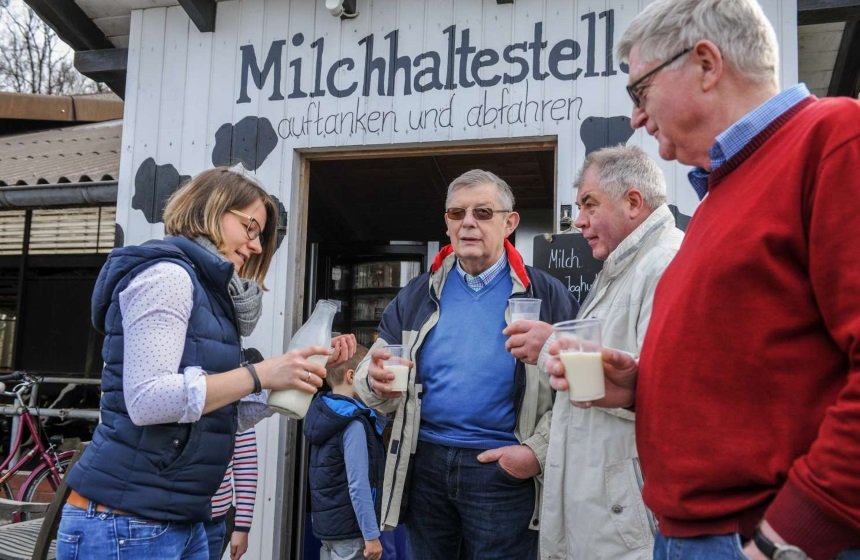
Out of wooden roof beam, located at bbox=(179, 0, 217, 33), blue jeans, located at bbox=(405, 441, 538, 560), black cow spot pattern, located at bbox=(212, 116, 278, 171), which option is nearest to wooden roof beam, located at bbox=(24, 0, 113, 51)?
wooden roof beam, located at bbox=(179, 0, 217, 33)

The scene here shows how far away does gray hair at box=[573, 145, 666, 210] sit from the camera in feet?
7.93

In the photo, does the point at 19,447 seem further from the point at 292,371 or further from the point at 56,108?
the point at 292,371

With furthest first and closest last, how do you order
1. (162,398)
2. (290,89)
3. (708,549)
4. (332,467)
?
(290,89) → (332,467) → (162,398) → (708,549)

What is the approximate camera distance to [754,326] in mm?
1115

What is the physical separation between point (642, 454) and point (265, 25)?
3.99 meters

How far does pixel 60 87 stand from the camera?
15.5 metres

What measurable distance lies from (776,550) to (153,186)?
14.1 feet

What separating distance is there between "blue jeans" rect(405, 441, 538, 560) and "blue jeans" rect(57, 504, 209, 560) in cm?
115

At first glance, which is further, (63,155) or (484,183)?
(63,155)

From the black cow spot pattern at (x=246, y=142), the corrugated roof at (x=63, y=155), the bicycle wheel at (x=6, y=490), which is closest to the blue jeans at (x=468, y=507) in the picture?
the black cow spot pattern at (x=246, y=142)

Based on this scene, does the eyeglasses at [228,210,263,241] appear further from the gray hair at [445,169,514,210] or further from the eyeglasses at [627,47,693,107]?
the eyeglasses at [627,47,693,107]

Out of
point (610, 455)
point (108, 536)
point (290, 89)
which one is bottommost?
point (108, 536)

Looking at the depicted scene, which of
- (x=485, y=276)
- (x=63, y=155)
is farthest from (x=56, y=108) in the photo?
(x=485, y=276)

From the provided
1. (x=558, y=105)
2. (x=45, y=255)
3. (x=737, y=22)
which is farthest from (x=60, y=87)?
(x=737, y=22)
